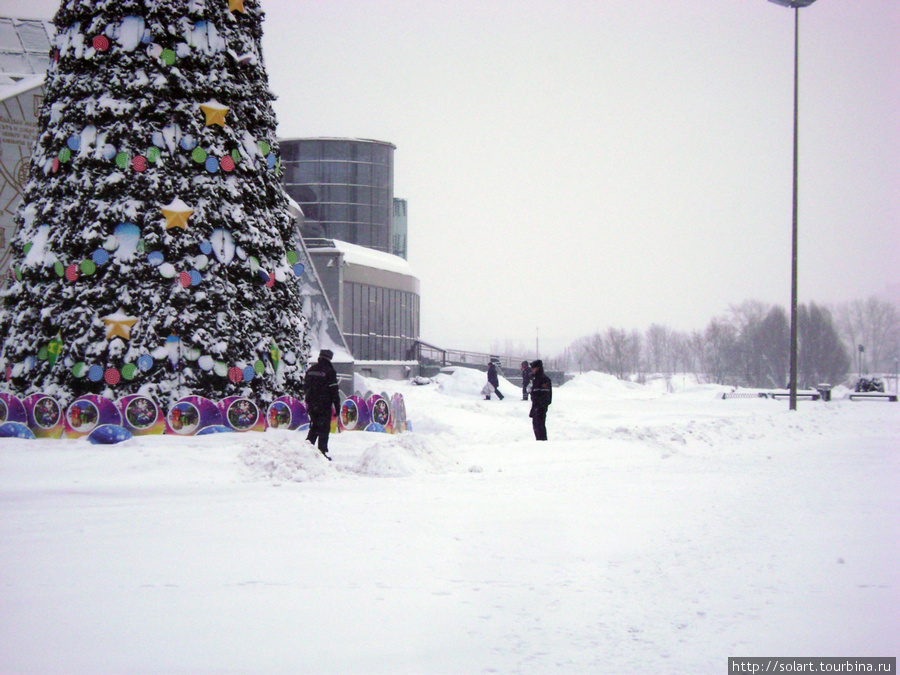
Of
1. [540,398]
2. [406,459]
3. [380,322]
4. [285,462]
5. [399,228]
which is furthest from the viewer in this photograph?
[399,228]

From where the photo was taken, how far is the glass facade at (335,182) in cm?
5628

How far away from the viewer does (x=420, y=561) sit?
6.30 meters

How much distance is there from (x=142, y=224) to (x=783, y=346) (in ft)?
214

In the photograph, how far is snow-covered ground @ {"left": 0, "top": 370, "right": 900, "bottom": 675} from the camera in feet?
14.6

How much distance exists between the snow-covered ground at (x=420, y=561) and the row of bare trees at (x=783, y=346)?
892 inches

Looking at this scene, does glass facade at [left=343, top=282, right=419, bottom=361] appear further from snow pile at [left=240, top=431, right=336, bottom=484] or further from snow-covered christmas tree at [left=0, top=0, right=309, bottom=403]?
snow pile at [left=240, top=431, right=336, bottom=484]

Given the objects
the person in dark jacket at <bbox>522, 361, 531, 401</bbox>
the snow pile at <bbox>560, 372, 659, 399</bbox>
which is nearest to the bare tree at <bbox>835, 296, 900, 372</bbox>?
the snow pile at <bbox>560, 372, 659, 399</bbox>

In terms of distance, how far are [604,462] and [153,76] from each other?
991 centimetres

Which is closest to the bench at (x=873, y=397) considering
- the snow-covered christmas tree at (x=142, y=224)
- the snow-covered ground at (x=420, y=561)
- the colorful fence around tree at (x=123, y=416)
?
the snow-covered ground at (x=420, y=561)

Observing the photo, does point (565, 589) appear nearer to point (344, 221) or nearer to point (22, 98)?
point (22, 98)

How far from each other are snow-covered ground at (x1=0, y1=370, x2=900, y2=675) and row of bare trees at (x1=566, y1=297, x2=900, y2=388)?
22665 mm

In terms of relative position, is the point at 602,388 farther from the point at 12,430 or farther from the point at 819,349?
the point at 12,430

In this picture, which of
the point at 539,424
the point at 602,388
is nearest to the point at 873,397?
the point at 602,388

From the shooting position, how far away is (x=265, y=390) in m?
14.3
